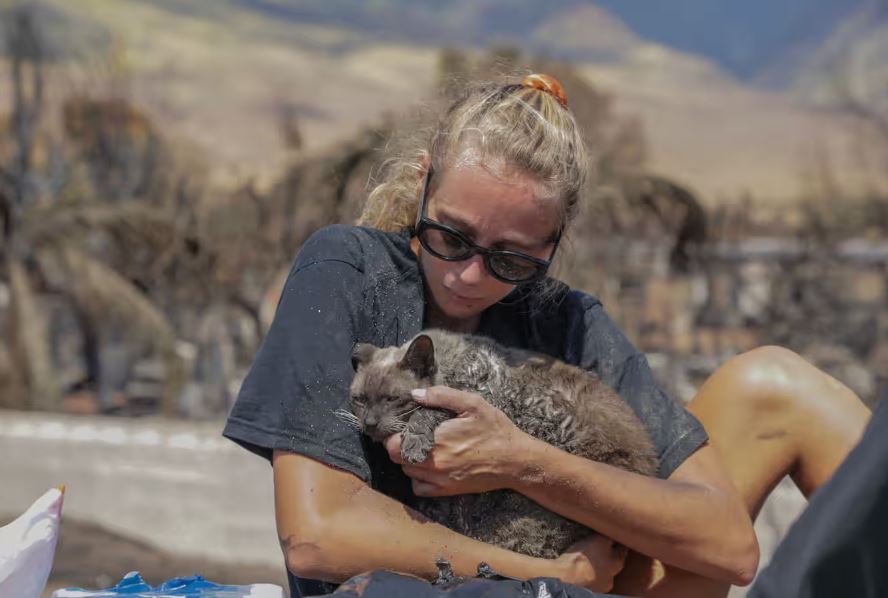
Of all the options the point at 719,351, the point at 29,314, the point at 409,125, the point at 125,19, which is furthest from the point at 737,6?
the point at 409,125

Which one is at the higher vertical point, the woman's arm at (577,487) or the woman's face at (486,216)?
the woman's face at (486,216)

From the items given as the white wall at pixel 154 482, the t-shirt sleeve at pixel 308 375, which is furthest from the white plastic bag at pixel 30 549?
the white wall at pixel 154 482

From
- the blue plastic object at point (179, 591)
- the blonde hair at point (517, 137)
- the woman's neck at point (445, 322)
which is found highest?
the blonde hair at point (517, 137)

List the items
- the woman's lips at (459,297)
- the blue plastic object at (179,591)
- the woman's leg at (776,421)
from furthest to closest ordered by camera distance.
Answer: the woman's leg at (776,421)
the woman's lips at (459,297)
the blue plastic object at (179,591)

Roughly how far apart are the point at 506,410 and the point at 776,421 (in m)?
0.94

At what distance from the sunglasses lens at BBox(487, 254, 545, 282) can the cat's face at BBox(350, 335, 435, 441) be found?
251mm

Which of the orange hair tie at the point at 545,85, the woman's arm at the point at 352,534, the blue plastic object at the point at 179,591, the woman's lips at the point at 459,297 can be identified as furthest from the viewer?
the orange hair tie at the point at 545,85

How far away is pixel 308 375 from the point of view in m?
2.54

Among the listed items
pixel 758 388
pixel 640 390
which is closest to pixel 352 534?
pixel 640 390

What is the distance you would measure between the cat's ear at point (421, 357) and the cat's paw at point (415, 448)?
0.26 m

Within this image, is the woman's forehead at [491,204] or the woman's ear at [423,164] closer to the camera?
the woman's forehead at [491,204]

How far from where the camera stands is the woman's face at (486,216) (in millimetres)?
2646

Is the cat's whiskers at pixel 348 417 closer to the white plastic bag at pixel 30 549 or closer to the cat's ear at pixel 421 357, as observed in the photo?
the cat's ear at pixel 421 357

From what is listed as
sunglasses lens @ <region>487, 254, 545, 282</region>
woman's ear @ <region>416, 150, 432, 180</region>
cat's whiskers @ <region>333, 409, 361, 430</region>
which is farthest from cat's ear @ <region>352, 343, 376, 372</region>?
woman's ear @ <region>416, 150, 432, 180</region>
